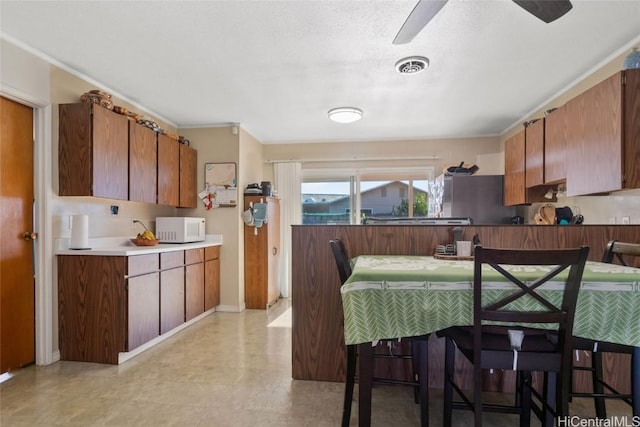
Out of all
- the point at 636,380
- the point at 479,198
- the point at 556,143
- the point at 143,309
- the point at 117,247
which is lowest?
the point at 143,309

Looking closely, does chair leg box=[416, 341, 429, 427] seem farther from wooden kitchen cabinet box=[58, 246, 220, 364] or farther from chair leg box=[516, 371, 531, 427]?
wooden kitchen cabinet box=[58, 246, 220, 364]

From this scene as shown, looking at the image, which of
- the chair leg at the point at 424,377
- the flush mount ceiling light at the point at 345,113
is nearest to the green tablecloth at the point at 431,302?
the chair leg at the point at 424,377

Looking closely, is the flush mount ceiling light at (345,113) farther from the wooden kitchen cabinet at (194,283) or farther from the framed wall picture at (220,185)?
the wooden kitchen cabinet at (194,283)

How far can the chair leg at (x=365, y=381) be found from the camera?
153 centimetres

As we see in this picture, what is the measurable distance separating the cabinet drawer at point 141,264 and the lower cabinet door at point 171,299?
157 mm

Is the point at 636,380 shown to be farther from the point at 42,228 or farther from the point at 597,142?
the point at 42,228

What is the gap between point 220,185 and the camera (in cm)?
423

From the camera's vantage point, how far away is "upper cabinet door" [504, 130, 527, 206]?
10.8 ft

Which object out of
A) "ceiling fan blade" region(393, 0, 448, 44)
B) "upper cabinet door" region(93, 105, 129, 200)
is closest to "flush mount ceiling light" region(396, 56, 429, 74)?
"ceiling fan blade" region(393, 0, 448, 44)

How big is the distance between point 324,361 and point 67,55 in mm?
3075

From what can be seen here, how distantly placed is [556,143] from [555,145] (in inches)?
0.8

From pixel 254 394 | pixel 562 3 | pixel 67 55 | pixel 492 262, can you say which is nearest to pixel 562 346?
pixel 492 262

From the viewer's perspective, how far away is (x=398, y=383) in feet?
5.46

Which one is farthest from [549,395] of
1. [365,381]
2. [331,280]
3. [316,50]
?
[316,50]
